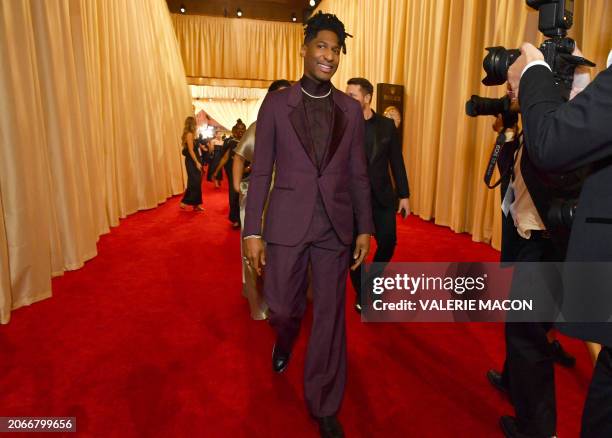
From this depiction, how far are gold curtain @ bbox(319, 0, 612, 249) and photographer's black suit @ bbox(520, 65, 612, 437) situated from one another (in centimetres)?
348

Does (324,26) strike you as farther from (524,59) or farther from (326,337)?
(326,337)

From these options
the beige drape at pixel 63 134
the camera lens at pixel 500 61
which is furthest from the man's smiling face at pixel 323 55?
the beige drape at pixel 63 134

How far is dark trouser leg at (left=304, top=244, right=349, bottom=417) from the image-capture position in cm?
185

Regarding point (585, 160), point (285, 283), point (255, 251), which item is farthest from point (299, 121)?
point (585, 160)

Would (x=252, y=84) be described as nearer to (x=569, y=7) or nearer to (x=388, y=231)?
(x=388, y=231)

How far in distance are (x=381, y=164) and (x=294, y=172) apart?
1375mm

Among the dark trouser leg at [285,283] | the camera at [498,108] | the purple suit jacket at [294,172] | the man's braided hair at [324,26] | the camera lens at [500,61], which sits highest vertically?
the man's braided hair at [324,26]

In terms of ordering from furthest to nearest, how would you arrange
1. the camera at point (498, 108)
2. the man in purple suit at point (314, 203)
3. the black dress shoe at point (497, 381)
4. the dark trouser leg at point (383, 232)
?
the dark trouser leg at point (383, 232)
the black dress shoe at point (497, 381)
the camera at point (498, 108)
the man in purple suit at point (314, 203)

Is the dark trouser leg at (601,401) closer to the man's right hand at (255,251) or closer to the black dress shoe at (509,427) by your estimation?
the black dress shoe at (509,427)

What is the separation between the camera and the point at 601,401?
3.61 feet

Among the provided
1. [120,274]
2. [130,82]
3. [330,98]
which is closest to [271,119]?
[330,98]

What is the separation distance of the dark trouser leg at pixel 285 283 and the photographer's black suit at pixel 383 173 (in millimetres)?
Answer: 1274

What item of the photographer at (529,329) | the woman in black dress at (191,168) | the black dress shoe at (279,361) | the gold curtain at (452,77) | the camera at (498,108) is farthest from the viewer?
the woman in black dress at (191,168)

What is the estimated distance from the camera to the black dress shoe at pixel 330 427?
6.00 ft
